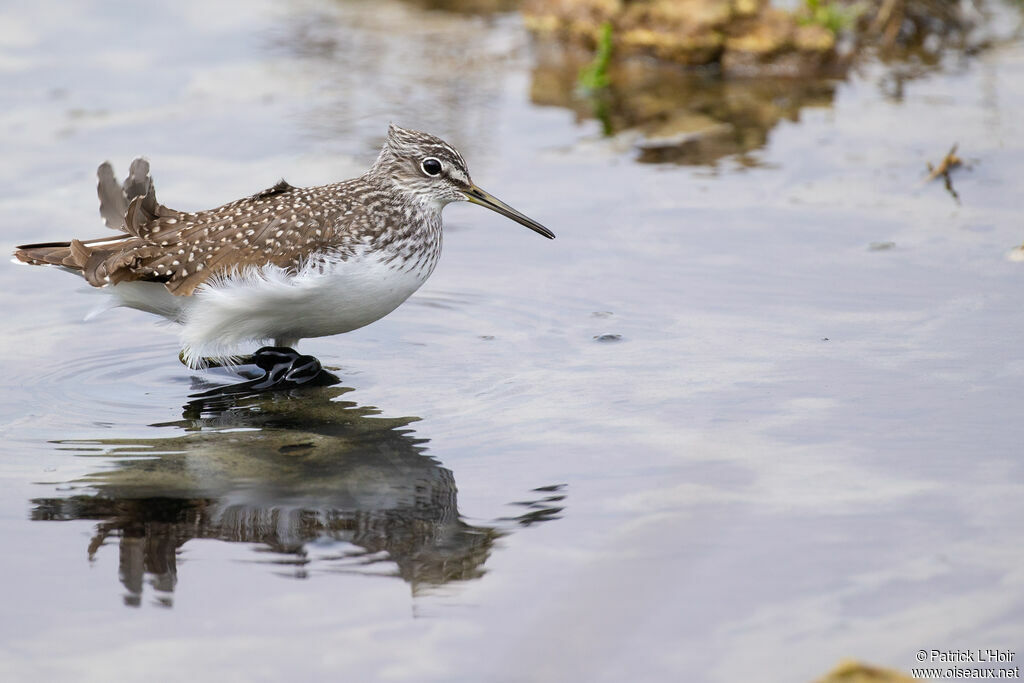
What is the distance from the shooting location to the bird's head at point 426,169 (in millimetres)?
8352

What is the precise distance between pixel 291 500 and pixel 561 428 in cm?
155

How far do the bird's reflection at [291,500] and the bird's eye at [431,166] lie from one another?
5.81 ft

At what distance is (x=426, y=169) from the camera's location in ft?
27.6

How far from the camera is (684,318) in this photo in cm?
847

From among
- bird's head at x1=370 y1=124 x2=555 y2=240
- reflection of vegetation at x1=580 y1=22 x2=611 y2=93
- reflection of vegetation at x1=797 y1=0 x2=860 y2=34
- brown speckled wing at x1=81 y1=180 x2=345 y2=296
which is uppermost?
reflection of vegetation at x1=797 y1=0 x2=860 y2=34

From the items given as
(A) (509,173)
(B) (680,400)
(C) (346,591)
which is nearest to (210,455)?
(C) (346,591)

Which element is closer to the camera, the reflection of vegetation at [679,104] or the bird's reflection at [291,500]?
the bird's reflection at [291,500]

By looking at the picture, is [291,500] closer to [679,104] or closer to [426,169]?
[426,169]

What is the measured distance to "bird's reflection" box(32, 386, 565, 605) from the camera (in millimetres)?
5711

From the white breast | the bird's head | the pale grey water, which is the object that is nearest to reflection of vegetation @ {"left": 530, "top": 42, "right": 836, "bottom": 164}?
the pale grey water

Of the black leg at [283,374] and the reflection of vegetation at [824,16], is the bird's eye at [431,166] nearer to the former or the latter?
the black leg at [283,374]

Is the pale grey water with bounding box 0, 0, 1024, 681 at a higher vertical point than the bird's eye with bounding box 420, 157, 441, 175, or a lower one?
lower

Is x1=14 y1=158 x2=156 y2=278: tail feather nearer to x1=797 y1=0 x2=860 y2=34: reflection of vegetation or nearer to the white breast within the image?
the white breast

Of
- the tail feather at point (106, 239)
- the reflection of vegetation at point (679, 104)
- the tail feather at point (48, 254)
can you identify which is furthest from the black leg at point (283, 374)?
the reflection of vegetation at point (679, 104)
